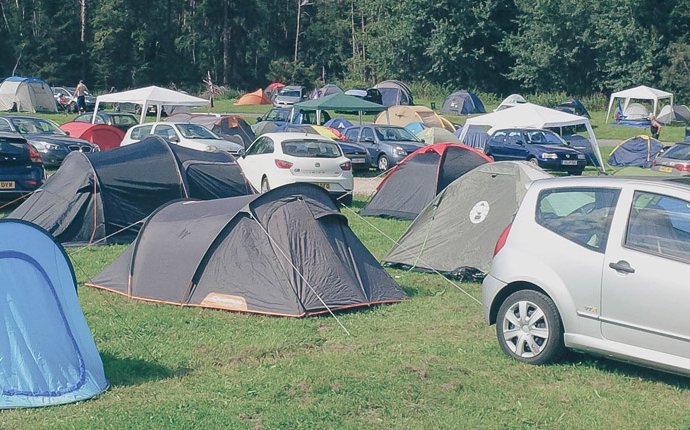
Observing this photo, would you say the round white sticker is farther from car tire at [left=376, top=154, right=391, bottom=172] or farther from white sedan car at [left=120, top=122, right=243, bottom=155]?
car tire at [left=376, top=154, right=391, bottom=172]

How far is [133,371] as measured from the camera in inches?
300

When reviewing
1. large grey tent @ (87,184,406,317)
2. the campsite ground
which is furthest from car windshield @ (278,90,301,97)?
the campsite ground

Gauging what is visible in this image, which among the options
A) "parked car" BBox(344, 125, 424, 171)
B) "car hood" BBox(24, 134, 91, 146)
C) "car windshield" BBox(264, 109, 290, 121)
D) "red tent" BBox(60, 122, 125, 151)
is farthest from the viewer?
"car windshield" BBox(264, 109, 290, 121)

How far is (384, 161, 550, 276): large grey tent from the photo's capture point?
39.5 feet

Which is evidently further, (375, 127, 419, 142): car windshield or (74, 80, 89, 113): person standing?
(74, 80, 89, 113): person standing

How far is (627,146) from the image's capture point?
101 feet

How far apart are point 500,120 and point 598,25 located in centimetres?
2837

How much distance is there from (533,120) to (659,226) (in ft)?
69.8

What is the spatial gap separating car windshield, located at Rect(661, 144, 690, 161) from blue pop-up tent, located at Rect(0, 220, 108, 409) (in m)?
19.3

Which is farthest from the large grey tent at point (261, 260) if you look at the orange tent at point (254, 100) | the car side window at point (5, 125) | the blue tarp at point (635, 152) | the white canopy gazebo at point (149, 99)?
the orange tent at point (254, 100)

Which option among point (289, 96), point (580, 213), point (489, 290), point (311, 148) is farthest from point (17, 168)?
point (289, 96)

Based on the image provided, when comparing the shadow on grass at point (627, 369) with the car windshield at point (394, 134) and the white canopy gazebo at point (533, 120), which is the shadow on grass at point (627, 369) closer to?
the white canopy gazebo at point (533, 120)

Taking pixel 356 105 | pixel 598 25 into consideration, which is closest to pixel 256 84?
pixel 598 25

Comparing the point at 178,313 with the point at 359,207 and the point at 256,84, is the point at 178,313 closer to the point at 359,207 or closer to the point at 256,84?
the point at 359,207
